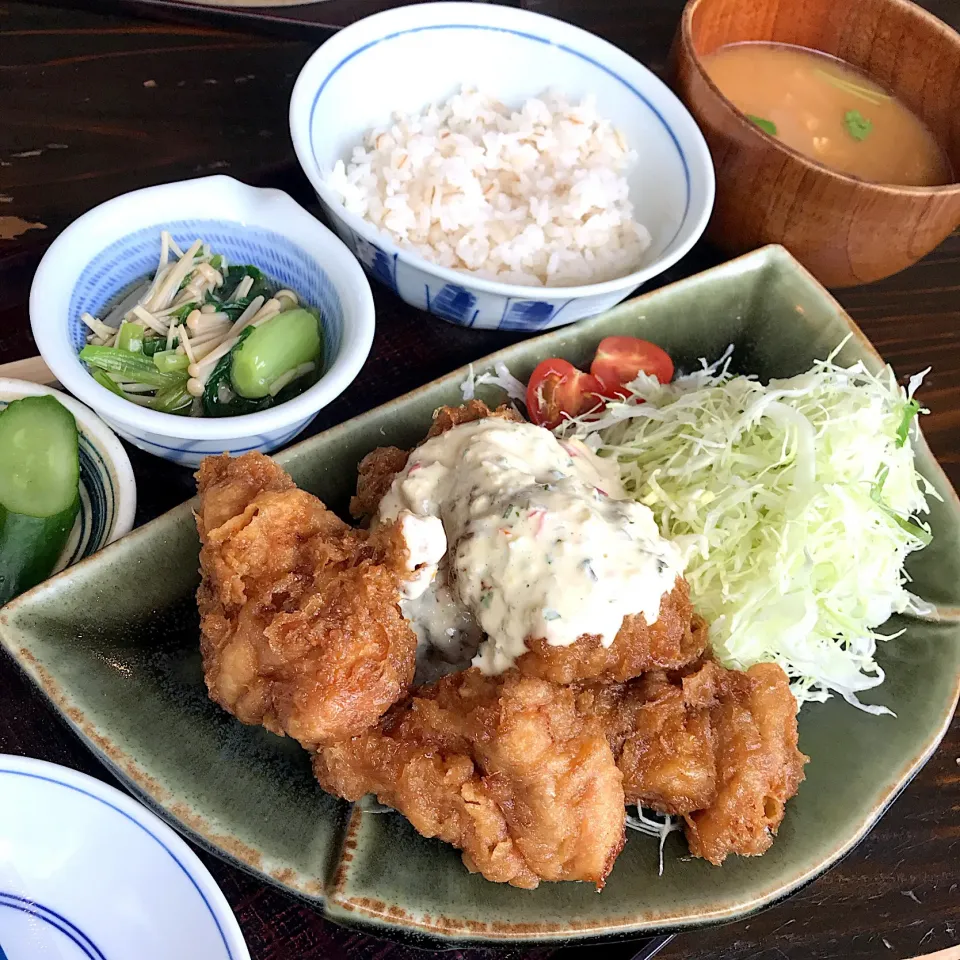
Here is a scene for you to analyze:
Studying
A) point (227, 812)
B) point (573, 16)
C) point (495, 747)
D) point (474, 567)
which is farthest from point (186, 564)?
point (573, 16)

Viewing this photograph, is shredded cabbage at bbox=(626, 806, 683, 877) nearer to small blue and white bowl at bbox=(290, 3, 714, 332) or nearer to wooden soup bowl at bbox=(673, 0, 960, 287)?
small blue and white bowl at bbox=(290, 3, 714, 332)

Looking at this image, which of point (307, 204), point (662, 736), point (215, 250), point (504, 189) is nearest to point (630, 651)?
point (662, 736)

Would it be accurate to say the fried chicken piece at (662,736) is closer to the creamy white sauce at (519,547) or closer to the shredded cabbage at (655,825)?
the shredded cabbage at (655,825)

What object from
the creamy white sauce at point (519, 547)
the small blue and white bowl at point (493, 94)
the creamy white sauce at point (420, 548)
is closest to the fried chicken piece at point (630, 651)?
the creamy white sauce at point (519, 547)

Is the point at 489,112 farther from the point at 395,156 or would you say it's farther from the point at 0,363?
the point at 0,363

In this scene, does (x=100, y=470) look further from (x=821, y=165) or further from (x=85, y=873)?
(x=821, y=165)
